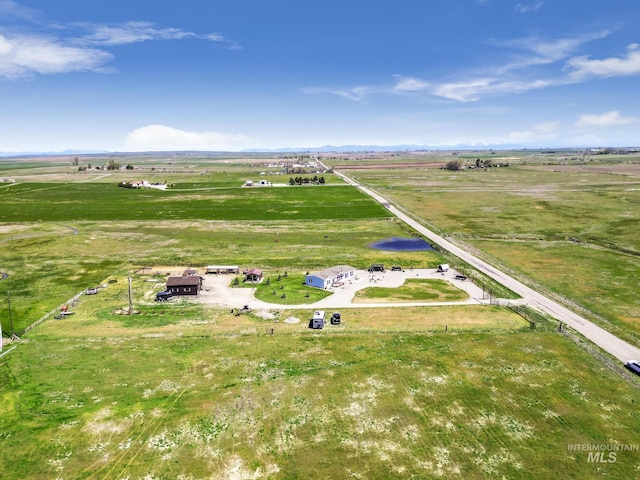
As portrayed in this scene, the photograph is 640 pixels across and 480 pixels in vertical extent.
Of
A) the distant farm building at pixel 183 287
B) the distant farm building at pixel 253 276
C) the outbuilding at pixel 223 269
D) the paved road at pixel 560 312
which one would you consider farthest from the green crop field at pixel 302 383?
the outbuilding at pixel 223 269

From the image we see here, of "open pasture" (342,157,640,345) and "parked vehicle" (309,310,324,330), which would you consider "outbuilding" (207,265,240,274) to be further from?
"open pasture" (342,157,640,345)

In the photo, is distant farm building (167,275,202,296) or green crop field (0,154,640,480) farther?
distant farm building (167,275,202,296)

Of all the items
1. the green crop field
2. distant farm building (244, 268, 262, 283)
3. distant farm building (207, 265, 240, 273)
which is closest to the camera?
the green crop field

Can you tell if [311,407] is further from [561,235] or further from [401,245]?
[561,235]

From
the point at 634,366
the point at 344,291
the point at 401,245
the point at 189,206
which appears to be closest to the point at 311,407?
the point at 344,291

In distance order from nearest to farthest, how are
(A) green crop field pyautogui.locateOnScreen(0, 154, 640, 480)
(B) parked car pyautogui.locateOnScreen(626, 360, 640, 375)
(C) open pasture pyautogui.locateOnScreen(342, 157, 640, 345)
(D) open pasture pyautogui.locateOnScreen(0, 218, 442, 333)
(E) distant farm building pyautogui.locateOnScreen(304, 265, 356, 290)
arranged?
(A) green crop field pyautogui.locateOnScreen(0, 154, 640, 480) < (B) parked car pyautogui.locateOnScreen(626, 360, 640, 375) < (C) open pasture pyautogui.locateOnScreen(342, 157, 640, 345) < (E) distant farm building pyautogui.locateOnScreen(304, 265, 356, 290) < (D) open pasture pyautogui.locateOnScreen(0, 218, 442, 333)

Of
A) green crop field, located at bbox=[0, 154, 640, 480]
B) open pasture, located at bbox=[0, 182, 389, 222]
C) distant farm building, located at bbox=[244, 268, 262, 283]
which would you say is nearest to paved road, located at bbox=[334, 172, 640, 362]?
green crop field, located at bbox=[0, 154, 640, 480]

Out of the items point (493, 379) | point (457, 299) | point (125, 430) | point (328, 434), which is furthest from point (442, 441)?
point (457, 299)
